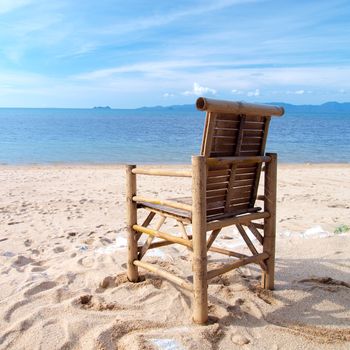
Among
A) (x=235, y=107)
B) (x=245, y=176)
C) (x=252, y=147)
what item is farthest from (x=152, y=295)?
(x=235, y=107)

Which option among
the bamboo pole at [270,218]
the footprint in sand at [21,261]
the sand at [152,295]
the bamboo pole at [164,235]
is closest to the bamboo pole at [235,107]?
the bamboo pole at [270,218]

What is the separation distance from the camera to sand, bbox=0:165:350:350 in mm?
2672

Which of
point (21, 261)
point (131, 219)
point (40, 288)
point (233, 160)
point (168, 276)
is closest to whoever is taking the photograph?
point (233, 160)

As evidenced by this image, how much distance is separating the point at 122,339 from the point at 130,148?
23112 mm

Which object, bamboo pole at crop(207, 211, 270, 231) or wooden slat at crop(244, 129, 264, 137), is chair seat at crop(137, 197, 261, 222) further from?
wooden slat at crop(244, 129, 264, 137)

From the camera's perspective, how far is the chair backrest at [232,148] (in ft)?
9.16

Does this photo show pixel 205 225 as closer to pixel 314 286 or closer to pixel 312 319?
pixel 312 319

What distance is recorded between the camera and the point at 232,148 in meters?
3.07

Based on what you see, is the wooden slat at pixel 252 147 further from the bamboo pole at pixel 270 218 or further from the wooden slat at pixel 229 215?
the wooden slat at pixel 229 215

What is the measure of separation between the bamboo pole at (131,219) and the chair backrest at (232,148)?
857 millimetres

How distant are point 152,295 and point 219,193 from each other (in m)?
1.11

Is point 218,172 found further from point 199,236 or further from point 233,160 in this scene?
point 199,236

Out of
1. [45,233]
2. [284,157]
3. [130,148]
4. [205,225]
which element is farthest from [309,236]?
[130,148]

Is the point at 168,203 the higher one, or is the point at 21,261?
the point at 168,203
